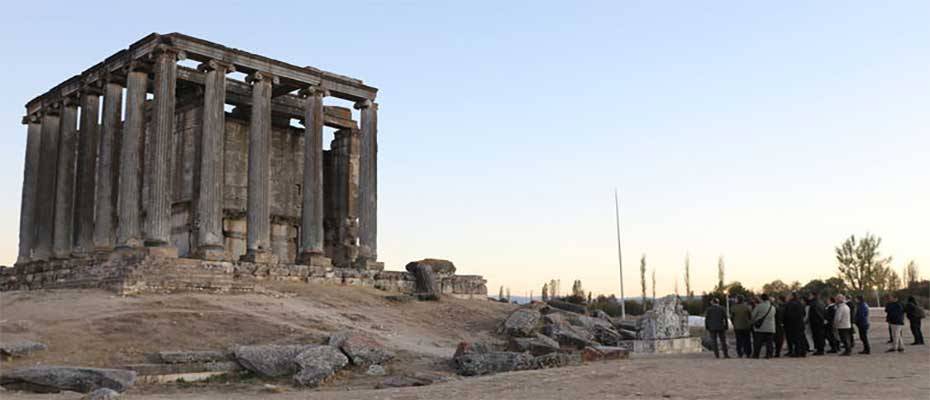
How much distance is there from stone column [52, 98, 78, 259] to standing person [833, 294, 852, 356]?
26526mm

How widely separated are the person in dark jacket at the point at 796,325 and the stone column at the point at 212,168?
56.1ft

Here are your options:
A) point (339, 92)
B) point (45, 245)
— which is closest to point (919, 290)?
point (339, 92)

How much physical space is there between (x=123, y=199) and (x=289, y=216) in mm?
8349

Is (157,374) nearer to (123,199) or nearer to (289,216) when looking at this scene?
(123,199)

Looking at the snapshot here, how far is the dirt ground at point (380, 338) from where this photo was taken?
12.7 meters

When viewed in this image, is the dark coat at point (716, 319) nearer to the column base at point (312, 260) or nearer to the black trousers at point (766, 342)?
the black trousers at point (766, 342)

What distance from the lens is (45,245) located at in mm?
31750

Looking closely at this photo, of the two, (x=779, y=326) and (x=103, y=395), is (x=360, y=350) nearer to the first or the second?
(x=103, y=395)

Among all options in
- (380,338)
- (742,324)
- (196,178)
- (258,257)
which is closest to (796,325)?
(742,324)

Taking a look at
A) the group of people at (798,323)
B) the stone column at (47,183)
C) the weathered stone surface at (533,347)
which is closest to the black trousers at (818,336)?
the group of people at (798,323)

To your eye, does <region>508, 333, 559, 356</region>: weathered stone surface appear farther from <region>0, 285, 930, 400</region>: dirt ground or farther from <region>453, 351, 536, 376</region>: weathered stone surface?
<region>453, 351, 536, 376</region>: weathered stone surface

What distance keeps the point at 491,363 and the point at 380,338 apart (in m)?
4.71

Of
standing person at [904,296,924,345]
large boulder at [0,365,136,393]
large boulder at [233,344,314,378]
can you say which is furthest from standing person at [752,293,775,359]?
large boulder at [0,365,136,393]

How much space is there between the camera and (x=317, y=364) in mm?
15641
